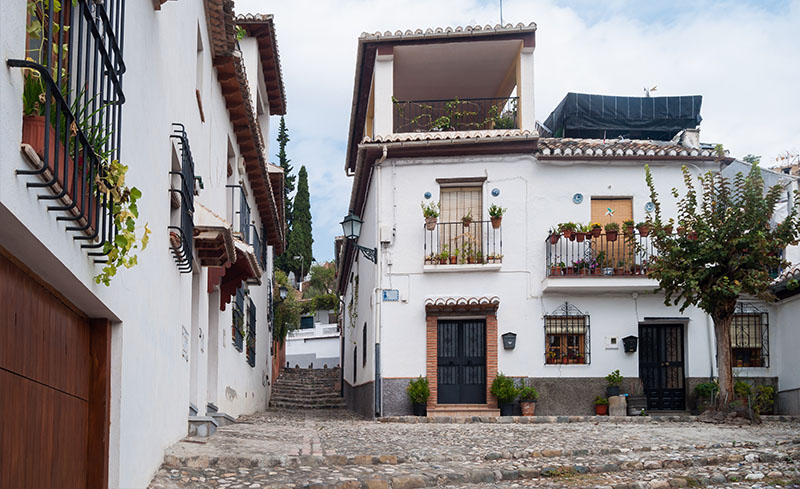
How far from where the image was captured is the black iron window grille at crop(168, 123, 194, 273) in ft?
26.2

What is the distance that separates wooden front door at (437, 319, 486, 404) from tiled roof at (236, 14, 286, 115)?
22.7 ft

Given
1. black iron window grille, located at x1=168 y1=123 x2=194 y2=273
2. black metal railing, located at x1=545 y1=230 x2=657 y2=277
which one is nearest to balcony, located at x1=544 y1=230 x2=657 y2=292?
black metal railing, located at x1=545 y1=230 x2=657 y2=277

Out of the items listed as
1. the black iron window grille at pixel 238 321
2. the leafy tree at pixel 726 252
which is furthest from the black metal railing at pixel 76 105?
the leafy tree at pixel 726 252

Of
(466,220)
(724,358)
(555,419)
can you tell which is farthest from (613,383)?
(466,220)

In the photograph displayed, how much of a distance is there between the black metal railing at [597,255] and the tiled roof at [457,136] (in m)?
2.16

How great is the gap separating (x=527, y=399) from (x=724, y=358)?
12.0 ft

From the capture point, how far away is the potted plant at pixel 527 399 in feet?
53.2

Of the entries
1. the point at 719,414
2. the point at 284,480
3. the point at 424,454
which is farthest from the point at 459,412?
the point at 284,480

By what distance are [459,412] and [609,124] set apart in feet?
32.3

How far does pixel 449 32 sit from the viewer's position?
17453 millimetres

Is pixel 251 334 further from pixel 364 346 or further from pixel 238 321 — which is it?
pixel 238 321

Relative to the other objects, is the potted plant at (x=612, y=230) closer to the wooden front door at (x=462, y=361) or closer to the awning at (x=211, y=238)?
the wooden front door at (x=462, y=361)

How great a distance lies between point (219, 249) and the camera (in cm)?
1005

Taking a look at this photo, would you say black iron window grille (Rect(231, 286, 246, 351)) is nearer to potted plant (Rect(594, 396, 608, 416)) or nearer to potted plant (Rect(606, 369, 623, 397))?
potted plant (Rect(594, 396, 608, 416))
